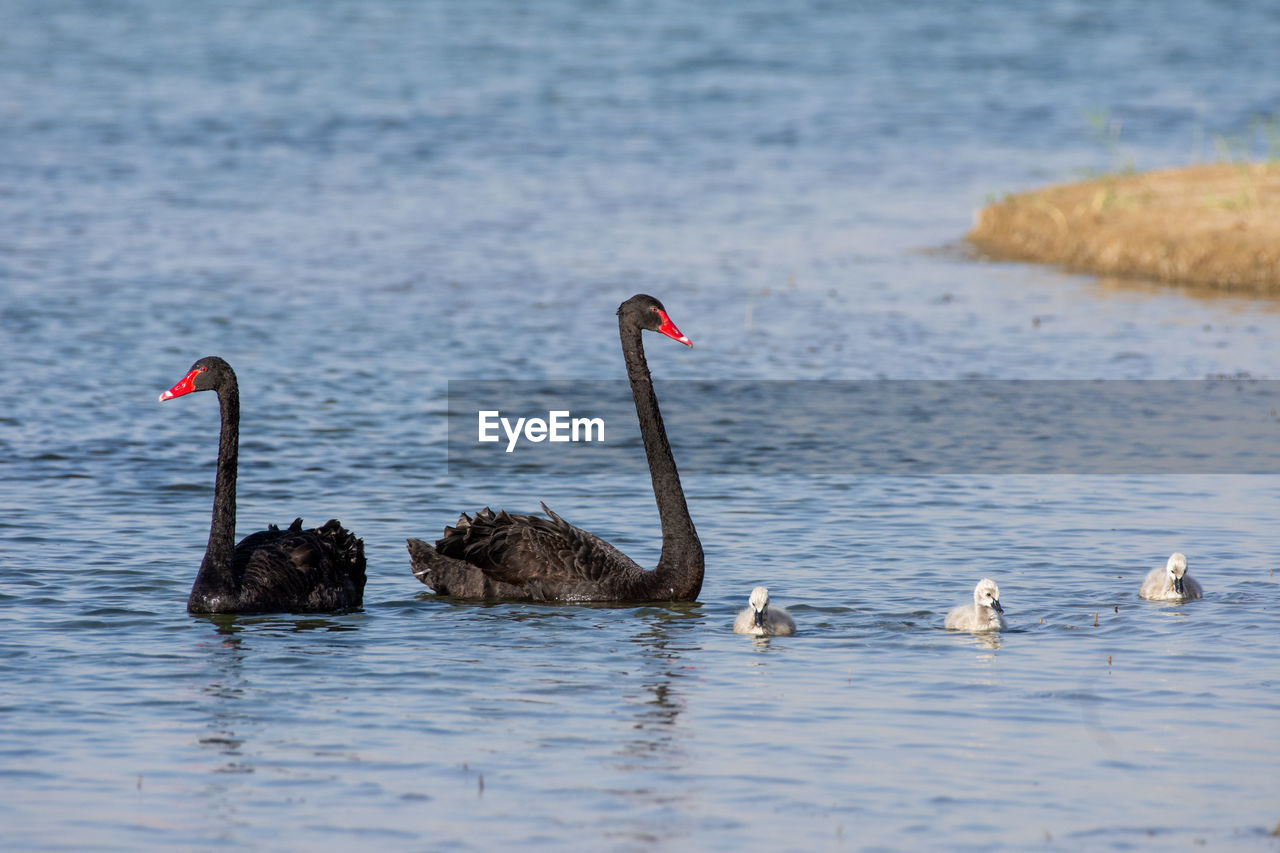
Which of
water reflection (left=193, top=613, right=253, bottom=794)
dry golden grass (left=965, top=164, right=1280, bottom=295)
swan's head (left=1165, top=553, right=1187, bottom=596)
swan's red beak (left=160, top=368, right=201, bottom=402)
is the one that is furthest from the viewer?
dry golden grass (left=965, top=164, right=1280, bottom=295)

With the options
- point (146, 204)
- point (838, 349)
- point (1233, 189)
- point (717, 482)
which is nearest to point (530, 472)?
point (717, 482)

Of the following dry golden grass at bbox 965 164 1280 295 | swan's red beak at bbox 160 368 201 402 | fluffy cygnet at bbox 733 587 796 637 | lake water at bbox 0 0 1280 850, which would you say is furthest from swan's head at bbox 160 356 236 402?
dry golden grass at bbox 965 164 1280 295

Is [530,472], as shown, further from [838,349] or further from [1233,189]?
[1233,189]

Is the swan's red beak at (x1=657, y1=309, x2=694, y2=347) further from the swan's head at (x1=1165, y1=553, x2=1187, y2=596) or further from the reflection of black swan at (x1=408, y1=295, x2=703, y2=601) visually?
the swan's head at (x1=1165, y1=553, x2=1187, y2=596)

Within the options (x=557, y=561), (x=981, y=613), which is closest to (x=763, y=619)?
(x=981, y=613)

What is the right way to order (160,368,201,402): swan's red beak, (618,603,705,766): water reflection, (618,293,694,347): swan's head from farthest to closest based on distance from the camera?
(618,293,694,347): swan's head → (160,368,201,402): swan's red beak → (618,603,705,766): water reflection

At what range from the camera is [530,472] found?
1547cm

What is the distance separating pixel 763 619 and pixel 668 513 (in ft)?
4.07

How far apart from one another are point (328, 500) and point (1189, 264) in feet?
44.6

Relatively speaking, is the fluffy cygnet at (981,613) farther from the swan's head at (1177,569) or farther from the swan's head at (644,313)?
the swan's head at (644,313)

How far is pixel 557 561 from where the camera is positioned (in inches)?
450

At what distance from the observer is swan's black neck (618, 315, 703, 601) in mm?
11383

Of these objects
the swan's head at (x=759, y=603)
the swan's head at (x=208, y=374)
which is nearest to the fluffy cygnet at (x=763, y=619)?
the swan's head at (x=759, y=603)

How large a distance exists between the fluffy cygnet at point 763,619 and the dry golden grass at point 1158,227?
14407 mm
